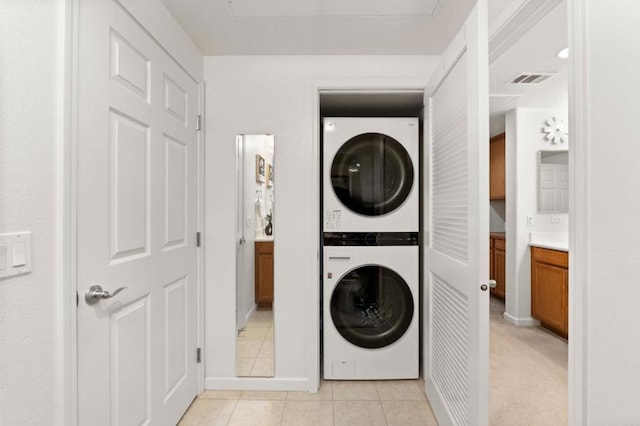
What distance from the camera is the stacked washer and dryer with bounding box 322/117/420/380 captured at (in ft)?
7.37

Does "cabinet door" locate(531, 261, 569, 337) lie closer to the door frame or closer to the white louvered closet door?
the white louvered closet door

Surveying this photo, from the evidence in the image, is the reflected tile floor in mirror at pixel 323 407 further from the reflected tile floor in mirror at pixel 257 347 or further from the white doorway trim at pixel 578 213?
the white doorway trim at pixel 578 213

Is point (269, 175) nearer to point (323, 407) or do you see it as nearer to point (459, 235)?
point (459, 235)

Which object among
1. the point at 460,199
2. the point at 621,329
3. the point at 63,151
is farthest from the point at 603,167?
the point at 63,151

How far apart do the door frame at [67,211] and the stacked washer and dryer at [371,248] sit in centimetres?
148

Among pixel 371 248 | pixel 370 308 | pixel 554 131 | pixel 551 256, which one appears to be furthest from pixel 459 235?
pixel 554 131

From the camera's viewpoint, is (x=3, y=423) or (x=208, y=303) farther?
(x=208, y=303)

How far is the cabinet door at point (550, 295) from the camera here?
2924 millimetres

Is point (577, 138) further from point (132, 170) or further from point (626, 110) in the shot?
point (132, 170)

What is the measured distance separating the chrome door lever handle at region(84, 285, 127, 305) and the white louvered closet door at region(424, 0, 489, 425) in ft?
4.62

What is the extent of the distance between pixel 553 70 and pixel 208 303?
3.10m

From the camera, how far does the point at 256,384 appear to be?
2.14m

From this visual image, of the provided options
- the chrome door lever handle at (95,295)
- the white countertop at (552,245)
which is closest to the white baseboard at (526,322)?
the white countertop at (552,245)

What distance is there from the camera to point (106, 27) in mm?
1207
